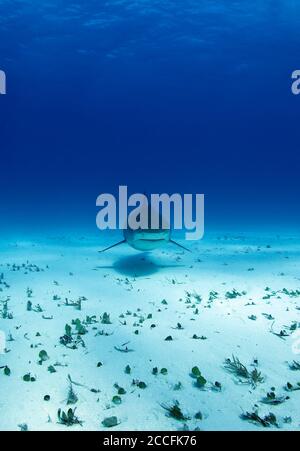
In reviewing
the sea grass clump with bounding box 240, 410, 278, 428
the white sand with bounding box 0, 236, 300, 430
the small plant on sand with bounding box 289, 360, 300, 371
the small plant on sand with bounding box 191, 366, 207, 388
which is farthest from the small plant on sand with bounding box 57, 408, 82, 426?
the small plant on sand with bounding box 289, 360, 300, 371

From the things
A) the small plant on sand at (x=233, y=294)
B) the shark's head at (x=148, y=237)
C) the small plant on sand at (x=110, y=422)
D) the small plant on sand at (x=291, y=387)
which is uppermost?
the shark's head at (x=148, y=237)

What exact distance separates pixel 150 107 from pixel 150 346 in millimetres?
112108

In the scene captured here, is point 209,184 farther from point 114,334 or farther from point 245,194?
point 114,334

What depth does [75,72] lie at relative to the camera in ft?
190

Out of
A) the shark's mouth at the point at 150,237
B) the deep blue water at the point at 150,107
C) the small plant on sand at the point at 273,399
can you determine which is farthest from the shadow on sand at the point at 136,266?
the small plant on sand at the point at 273,399

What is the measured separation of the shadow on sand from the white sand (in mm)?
118

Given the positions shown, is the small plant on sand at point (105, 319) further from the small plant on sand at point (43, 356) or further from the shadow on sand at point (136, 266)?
the shadow on sand at point (136, 266)

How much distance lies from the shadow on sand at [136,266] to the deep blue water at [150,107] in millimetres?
2712

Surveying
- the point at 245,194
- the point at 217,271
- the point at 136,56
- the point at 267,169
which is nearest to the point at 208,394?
the point at 217,271

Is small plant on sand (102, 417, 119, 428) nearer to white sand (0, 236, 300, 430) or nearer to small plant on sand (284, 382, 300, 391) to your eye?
white sand (0, 236, 300, 430)

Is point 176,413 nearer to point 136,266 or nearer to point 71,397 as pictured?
point 71,397

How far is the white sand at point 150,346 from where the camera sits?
11.7 feet

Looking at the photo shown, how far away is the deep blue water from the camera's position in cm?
3609

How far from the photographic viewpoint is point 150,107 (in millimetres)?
109750
